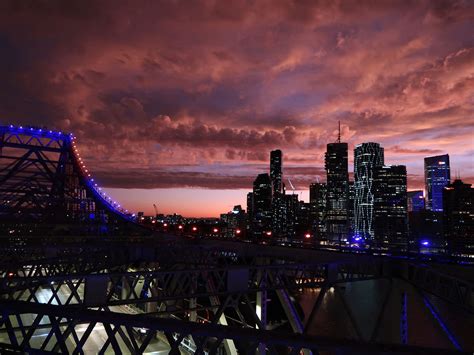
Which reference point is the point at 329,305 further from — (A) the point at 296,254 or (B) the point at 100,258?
(B) the point at 100,258

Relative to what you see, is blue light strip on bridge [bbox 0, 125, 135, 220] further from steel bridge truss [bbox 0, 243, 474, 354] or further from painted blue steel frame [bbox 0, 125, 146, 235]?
steel bridge truss [bbox 0, 243, 474, 354]

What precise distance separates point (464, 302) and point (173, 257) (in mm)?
22031

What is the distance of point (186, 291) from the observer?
156 ft

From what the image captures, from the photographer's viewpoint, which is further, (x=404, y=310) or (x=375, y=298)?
(x=375, y=298)

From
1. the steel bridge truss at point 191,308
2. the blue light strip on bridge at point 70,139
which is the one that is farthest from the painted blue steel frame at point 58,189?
the steel bridge truss at point 191,308

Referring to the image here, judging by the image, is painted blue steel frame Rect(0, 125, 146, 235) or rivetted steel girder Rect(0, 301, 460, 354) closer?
rivetted steel girder Rect(0, 301, 460, 354)

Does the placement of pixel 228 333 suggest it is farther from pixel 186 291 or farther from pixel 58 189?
pixel 58 189

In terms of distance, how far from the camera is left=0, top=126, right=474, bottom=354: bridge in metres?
6.37

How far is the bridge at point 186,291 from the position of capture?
637cm

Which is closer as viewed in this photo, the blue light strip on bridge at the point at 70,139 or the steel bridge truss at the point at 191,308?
the steel bridge truss at the point at 191,308

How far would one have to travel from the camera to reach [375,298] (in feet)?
260

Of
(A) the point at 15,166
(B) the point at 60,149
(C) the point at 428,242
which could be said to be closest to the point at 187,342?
(C) the point at 428,242

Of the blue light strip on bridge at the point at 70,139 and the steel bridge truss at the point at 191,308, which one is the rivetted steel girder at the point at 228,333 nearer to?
the steel bridge truss at the point at 191,308

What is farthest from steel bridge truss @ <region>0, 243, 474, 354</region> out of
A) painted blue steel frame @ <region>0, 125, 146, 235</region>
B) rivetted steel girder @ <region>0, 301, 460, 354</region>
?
painted blue steel frame @ <region>0, 125, 146, 235</region>
